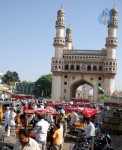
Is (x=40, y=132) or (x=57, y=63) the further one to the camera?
(x=57, y=63)

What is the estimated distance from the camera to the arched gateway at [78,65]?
60938 mm

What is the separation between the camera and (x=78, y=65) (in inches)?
2475

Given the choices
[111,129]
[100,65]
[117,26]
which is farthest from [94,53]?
[111,129]

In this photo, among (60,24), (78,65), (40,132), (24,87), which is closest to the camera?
(40,132)

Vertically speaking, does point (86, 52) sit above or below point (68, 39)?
below

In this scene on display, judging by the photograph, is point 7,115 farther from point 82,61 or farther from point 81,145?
point 82,61

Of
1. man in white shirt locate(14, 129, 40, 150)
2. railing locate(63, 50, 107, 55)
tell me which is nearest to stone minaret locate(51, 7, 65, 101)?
railing locate(63, 50, 107, 55)

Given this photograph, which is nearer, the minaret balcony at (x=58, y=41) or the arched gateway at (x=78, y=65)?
the arched gateway at (x=78, y=65)

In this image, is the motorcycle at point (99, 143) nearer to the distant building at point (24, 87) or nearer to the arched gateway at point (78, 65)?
the arched gateway at point (78, 65)

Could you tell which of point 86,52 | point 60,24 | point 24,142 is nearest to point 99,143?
point 24,142

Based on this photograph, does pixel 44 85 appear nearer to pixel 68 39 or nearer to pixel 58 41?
pixel 68 39

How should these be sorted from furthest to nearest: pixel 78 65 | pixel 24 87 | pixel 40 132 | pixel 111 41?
pixel 24 87, pixel 78 65, pixel 111 41, pixel 40 132

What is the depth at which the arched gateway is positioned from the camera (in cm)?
6094

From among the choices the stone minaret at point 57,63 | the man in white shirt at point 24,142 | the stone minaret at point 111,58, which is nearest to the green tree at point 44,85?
the stone minaret at point 57,63
